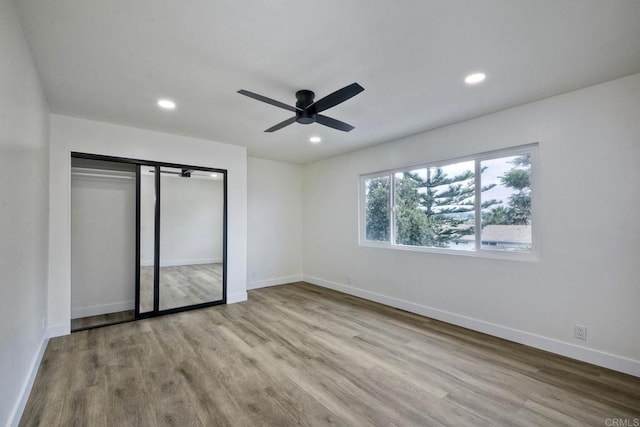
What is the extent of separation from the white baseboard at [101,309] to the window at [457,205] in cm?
380

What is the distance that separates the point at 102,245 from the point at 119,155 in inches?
50.6

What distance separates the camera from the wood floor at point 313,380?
1933 millimetres

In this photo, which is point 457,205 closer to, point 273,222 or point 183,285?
point 273,222

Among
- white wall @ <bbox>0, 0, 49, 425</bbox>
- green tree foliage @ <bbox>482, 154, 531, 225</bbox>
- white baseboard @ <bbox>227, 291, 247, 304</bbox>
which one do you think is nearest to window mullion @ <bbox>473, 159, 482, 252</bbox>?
green tree foliage @ <bbox>482, 154, 531, 225</bbox>

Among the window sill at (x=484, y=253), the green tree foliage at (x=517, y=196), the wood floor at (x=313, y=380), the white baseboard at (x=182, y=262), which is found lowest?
the wood floor at (x=313, y=380)

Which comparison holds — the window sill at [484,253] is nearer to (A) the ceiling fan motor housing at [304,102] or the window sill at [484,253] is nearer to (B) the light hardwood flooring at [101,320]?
(A) the ceiling fan motor housing at [304,102]

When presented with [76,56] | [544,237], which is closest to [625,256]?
[544,237]

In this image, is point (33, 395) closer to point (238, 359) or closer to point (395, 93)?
point (238, 359)

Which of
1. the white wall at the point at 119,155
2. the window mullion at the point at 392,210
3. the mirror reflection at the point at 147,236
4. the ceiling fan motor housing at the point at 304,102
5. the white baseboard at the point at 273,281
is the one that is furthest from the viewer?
the white baseboard at the point at 273,281

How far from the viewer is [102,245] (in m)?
3.89

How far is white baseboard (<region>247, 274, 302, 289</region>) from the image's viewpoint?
5489 mm

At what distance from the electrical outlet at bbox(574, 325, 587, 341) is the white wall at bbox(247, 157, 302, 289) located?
4559mm

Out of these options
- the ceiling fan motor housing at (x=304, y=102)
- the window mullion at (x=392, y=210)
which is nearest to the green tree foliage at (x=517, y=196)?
the window mullion at (x=392, y=210)

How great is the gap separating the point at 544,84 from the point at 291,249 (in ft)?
15.9
